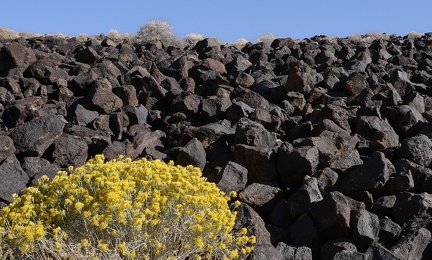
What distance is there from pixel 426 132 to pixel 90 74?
5.80 metres

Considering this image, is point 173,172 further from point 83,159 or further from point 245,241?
point 83,159

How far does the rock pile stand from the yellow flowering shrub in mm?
427

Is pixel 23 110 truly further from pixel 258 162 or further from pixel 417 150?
pixel 417 150

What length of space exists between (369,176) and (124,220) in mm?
2683

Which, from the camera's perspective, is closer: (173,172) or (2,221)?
(2,221)

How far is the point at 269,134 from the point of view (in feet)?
28.2

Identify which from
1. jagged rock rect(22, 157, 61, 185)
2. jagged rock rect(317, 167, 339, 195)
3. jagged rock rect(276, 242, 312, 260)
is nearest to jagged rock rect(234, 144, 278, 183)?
jagged rock rect(317, 167, 339, 195)

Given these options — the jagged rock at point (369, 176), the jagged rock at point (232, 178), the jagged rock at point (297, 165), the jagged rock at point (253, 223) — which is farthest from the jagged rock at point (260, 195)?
the jagged rock at point (369, 176)

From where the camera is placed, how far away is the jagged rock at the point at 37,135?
8.61 meters

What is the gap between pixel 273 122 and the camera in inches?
370

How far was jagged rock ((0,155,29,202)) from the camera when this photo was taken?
759 centimetres

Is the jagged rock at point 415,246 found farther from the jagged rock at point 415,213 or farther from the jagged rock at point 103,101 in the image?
the jagged rock at point 103,101

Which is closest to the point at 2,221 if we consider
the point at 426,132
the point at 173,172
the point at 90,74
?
the point at 173,172

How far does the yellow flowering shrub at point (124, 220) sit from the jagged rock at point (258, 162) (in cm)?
136
